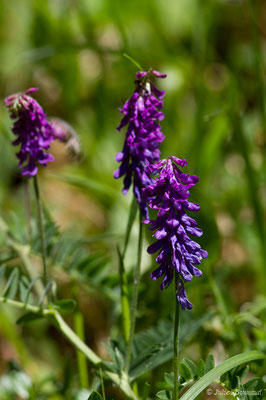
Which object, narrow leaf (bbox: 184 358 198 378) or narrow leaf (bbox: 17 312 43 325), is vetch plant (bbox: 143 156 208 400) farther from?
narrow leaf (bbox: 17 312 43 325)

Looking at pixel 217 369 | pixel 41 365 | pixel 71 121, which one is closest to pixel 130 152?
pixel 217 369

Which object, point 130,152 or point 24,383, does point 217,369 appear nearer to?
point 130,152

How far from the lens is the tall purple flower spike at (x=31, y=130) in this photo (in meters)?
1.69

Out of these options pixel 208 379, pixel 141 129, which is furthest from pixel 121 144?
pixel 208 379

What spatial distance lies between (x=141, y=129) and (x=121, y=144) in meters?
2.44

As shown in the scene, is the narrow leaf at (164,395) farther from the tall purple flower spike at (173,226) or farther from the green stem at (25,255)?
the green stem at (25,255)

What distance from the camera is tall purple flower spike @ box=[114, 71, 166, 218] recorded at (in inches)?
60.7

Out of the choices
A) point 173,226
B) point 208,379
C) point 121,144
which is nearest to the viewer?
point 173,226

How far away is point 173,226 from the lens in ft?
4.43

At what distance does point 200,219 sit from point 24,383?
0.99 meters

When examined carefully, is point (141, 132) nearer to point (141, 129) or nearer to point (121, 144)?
point (141, 129)

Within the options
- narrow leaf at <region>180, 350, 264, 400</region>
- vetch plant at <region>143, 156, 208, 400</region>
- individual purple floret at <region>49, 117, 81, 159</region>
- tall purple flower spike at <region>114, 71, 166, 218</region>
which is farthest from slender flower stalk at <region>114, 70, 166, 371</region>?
individual purple floret at <region>49, 117, 81, 159</region>

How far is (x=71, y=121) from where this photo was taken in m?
4.40

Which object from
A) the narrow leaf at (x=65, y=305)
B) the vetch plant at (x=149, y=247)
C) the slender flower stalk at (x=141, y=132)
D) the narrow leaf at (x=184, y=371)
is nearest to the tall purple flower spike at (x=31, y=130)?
the vetch plant at (x=149, y=247)
